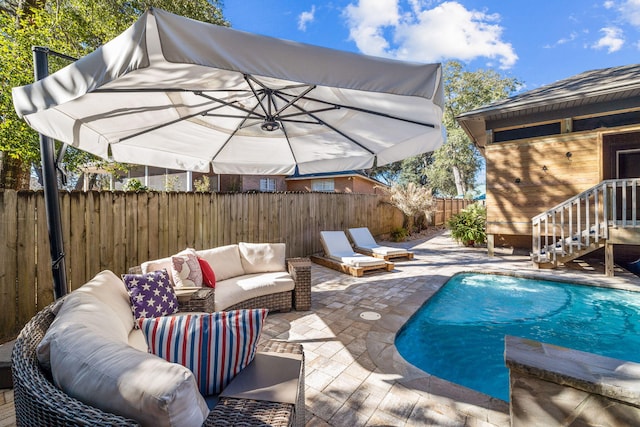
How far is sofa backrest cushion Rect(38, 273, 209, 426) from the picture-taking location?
95cm

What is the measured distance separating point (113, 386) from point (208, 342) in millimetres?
466

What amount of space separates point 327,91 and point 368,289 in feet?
11.5

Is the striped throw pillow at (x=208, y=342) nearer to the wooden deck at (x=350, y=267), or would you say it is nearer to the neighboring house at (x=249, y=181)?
the wooden deck at (x=350, y=267)

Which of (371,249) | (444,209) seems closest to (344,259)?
(371,249)

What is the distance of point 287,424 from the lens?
3.78 feet

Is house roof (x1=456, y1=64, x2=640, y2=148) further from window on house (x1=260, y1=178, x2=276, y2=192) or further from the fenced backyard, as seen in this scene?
window on house (x1=260, y1=178, x2=276, y2=192)

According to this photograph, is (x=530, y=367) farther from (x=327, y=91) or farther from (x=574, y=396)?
(x=327, y=91)

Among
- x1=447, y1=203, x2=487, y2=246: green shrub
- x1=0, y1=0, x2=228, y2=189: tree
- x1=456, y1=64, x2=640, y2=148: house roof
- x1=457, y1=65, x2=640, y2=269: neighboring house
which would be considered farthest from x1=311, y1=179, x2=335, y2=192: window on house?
x1=0, y1=0, x2=228, y2=189: tree

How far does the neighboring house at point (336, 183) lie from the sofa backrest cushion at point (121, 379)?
15.1 m

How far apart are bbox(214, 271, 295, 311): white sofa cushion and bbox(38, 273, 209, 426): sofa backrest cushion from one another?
206 cm

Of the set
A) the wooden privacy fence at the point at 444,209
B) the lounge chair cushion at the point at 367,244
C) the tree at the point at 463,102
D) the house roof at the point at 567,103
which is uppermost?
the tree at the point at 463,102

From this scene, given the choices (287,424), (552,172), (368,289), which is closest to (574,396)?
(287,424)

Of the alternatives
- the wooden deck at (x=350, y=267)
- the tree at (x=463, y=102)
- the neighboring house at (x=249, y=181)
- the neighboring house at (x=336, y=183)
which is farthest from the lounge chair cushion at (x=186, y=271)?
the tree at (x=463, y=102)

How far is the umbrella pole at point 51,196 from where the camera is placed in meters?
2.49
